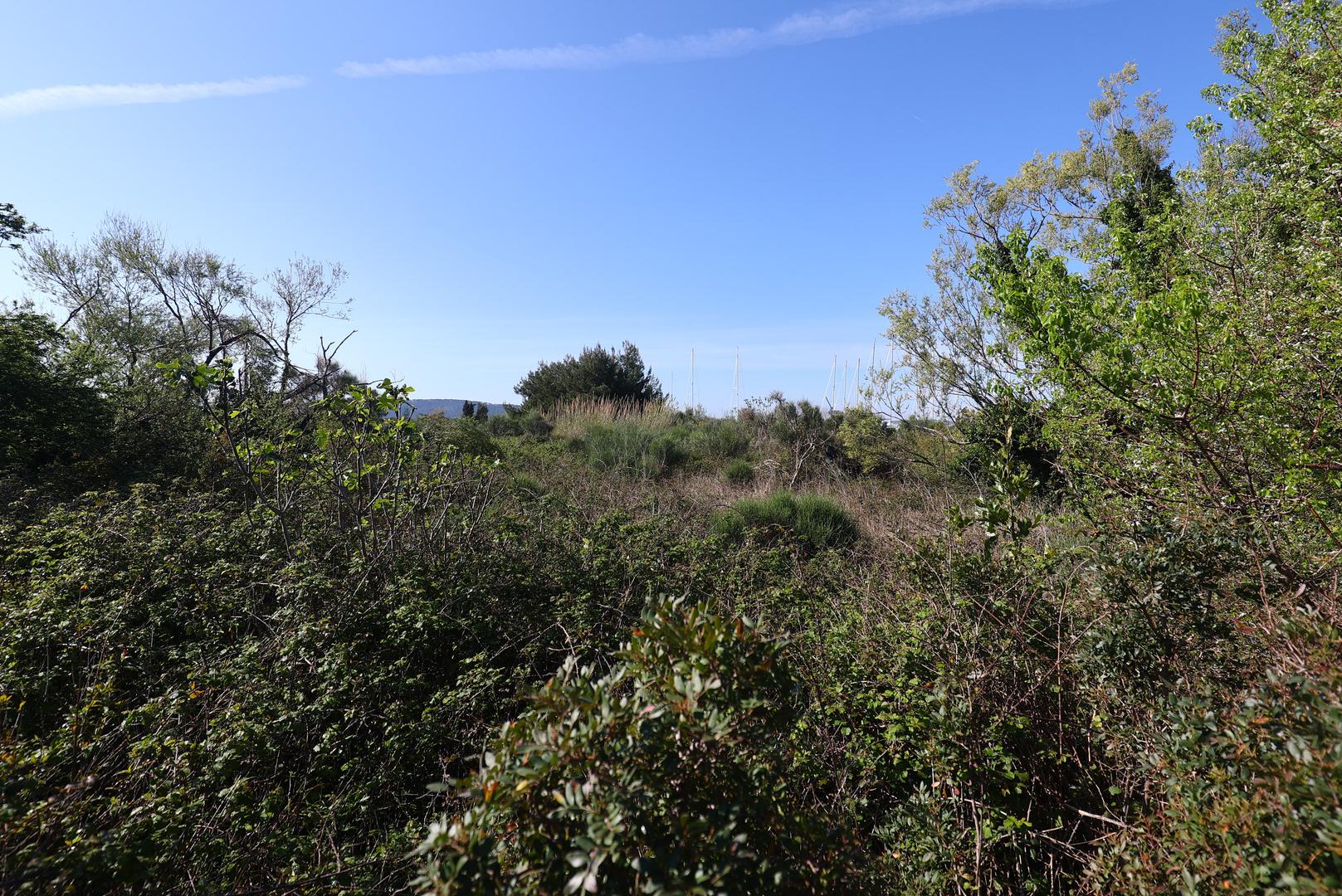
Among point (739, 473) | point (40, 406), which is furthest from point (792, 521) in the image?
point (40, 406)

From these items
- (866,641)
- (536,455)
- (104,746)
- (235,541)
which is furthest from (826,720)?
(536,455)

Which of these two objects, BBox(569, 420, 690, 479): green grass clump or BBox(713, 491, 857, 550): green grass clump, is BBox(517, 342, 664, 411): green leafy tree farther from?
BBox(713, 491, 857, 550): green grass clump

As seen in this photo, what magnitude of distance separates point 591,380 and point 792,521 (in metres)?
12.5

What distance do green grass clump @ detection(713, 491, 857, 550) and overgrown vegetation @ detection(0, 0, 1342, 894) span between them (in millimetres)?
734

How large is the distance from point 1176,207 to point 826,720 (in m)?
7.93

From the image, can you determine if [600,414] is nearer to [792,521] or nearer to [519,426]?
[519,426]

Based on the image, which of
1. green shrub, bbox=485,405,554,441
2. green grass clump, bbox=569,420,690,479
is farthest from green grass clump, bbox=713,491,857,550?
green shrub, bbox=485,405,554,441

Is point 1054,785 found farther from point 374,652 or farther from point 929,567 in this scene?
point 374,652

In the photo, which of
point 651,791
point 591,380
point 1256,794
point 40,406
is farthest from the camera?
point 591,380

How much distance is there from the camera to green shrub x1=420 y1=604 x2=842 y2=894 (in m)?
1.18

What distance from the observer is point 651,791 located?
4.32 ft

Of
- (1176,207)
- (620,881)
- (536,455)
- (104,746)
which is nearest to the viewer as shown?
(620,881)

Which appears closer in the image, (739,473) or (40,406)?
(40,406)

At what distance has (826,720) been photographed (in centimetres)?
288
